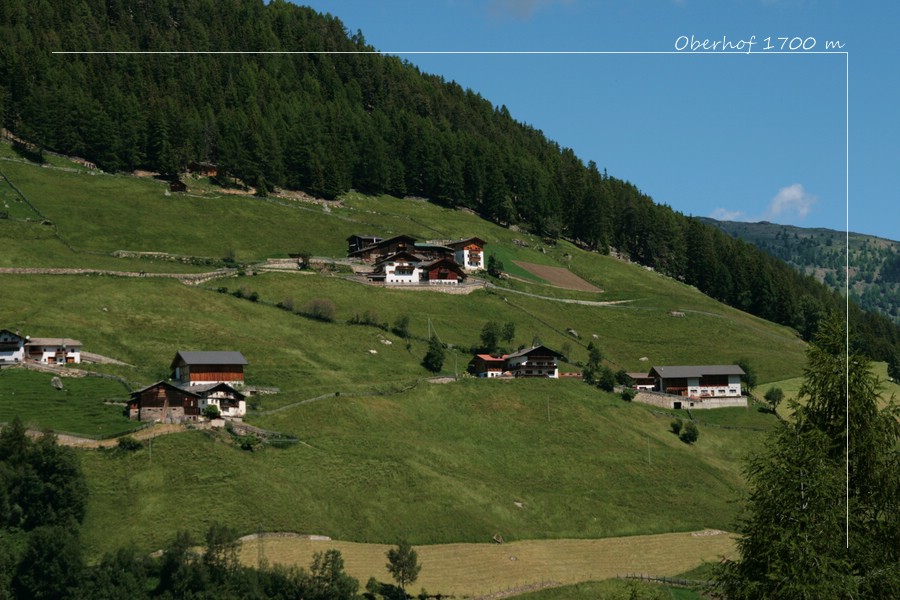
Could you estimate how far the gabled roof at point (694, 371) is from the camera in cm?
13700

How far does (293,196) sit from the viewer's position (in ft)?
646

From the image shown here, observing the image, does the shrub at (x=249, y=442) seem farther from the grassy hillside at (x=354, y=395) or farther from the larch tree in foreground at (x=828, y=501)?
the larch tree in foreground at (x=828, y=501)

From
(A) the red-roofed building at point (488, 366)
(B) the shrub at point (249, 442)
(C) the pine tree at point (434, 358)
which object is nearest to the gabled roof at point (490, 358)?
(A) the red-roofed building at point (488, 366)

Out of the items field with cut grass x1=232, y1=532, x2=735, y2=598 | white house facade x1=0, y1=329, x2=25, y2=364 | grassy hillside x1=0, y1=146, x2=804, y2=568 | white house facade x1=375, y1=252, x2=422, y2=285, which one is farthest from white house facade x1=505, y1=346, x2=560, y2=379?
white house facade x1=0, y1=329, x2=25, y2=364

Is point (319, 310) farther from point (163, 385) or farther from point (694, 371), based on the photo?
point (694, 371)

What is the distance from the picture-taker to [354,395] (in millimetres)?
109562

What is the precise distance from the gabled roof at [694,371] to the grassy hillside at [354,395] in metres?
7.53

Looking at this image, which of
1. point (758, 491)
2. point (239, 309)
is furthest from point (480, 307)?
point (758, 491)

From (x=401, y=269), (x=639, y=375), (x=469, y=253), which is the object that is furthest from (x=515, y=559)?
(x=469, y=253)

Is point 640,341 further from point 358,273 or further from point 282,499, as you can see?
point 282,499

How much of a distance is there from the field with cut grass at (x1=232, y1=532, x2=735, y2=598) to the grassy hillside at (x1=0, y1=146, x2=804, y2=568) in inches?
81.7

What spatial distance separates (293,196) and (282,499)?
118170 mm

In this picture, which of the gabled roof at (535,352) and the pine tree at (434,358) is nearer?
the pine tree at (434,358)

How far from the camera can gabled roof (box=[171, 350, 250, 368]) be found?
10562cm
